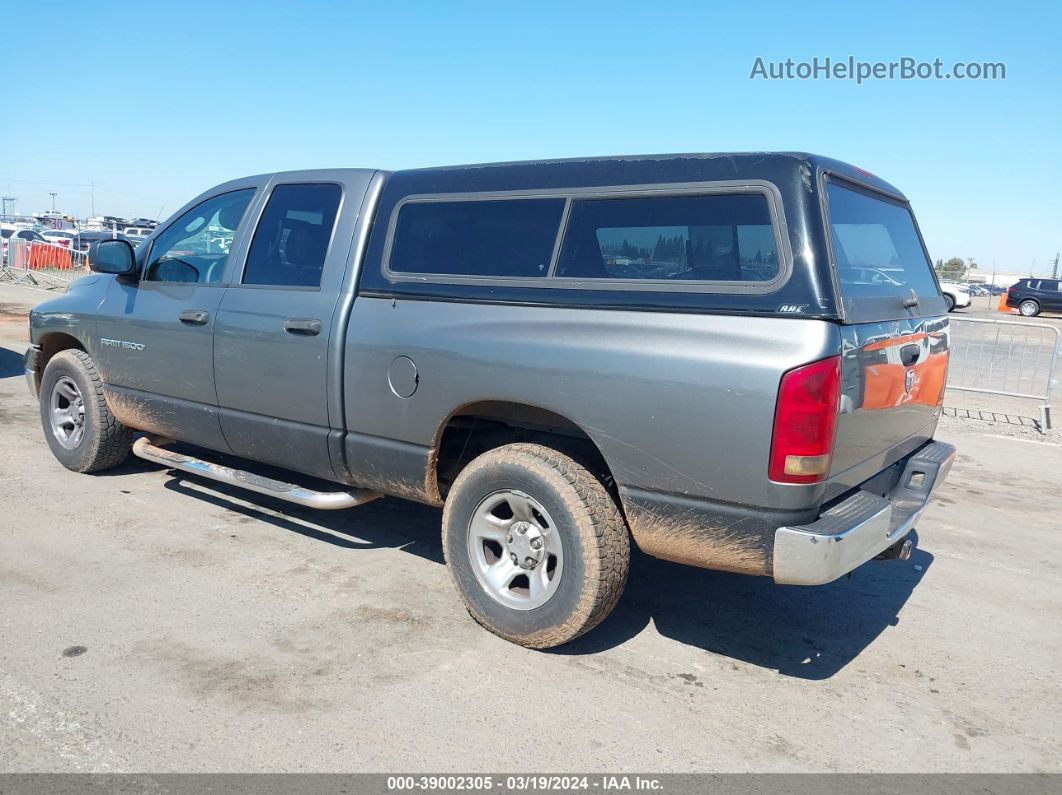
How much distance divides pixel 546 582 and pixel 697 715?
32.4 inches

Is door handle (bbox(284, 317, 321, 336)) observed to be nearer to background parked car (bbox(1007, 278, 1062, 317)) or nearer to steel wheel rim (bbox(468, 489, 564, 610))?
steel wheel rim (bbox(468, 489, 564, 610))

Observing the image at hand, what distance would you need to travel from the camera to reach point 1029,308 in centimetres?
3325

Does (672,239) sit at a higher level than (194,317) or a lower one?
higher

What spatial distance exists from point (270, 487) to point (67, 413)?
2360 millimetres

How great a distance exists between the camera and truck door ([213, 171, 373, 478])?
14.1 ft

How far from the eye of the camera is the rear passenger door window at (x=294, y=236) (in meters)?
4.46

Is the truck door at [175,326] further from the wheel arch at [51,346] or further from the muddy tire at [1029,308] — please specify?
the muddy tire at [1029,308]

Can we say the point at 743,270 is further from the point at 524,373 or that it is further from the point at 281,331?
the point at 281,331

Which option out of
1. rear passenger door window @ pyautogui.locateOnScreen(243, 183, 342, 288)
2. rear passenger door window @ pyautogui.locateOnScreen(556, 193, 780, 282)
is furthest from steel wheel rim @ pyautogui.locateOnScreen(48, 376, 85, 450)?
rear passenger door window @ pyautogui.locateOnScreen(556, 193, 780, 282)

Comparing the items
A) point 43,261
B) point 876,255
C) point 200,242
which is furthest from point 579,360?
point 43,261

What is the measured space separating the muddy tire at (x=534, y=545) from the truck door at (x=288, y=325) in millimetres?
963

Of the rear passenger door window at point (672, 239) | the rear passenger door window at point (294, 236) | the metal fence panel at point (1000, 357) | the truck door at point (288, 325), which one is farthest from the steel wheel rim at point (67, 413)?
the metal fence panel at point (1000, 357)

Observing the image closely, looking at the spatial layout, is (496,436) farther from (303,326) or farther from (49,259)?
(49,259)

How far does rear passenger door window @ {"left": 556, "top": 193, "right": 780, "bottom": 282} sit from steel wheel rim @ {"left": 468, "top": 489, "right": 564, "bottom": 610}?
3.42 feet
